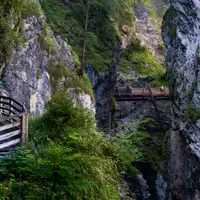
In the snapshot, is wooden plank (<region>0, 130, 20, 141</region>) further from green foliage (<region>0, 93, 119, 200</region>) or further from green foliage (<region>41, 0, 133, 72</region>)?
green foliage (<region>41, 0, 133, 72</region>)

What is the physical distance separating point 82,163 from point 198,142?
35.0ft

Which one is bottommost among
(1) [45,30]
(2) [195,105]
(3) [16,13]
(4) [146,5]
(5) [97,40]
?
(2) [195,105]

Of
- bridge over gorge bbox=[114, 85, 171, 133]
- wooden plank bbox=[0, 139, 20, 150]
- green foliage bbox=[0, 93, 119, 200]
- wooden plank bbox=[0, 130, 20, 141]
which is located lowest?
green foliage bbox=[0, 93, 119, 200]

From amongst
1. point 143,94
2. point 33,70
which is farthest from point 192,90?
point 143,94

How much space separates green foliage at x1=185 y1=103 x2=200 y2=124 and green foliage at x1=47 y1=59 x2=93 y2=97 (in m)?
4.98

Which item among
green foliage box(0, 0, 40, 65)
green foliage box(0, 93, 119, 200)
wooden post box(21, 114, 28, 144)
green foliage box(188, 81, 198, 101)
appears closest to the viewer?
green foliage box(0, 93, 119, 200)

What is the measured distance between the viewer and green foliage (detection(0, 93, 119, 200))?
21.2ft

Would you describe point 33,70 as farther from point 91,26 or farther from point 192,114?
point 91,26

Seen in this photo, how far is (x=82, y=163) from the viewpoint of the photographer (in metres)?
7.02

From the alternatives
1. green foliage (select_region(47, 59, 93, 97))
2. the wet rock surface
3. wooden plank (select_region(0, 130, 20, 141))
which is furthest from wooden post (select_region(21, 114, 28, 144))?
green foliage (select_region(47, 59, 93, 97))

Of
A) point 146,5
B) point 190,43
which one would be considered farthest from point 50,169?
point 146,5

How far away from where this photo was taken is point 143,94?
27500 millimetres

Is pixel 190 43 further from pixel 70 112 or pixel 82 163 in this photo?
pixel 82 163

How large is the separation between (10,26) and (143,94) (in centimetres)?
1856
